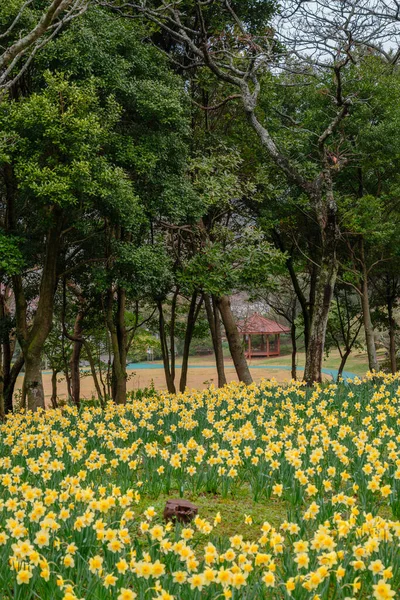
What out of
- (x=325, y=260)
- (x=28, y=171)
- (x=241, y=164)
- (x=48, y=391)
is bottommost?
(x=48, y=391)

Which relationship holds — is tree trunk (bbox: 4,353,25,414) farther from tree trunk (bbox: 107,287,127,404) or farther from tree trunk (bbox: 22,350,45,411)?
tree trunk (bbox: 22,350,45,411)

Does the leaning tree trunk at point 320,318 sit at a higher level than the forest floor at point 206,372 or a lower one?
higher

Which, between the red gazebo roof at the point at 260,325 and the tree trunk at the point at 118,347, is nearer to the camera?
the tree trunk at the point at 118,347

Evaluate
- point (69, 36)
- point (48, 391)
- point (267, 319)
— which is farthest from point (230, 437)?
point (48, 391)

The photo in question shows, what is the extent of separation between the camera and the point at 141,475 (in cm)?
471

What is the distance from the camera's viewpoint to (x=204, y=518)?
12.3 feet

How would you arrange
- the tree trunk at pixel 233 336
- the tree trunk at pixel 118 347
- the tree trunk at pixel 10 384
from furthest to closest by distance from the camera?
the tree trunk at pixel 10 384 → the tree trunk at pixel 233 336 → the tree trunk at pixel 118 347

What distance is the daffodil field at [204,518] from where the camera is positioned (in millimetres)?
2426

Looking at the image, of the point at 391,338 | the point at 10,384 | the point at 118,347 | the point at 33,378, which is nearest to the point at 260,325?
the point at 391,338

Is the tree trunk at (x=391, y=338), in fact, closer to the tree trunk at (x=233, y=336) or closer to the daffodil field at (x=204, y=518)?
the tree trunk at (x=233, y=336)

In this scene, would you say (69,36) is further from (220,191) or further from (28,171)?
(220,191)

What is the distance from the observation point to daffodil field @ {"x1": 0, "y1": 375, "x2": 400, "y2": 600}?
243 centimetres

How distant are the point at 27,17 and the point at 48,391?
3193 centimetres

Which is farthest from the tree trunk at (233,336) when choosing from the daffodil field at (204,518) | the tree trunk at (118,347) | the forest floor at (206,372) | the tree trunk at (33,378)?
the forest floor at (206,372)
